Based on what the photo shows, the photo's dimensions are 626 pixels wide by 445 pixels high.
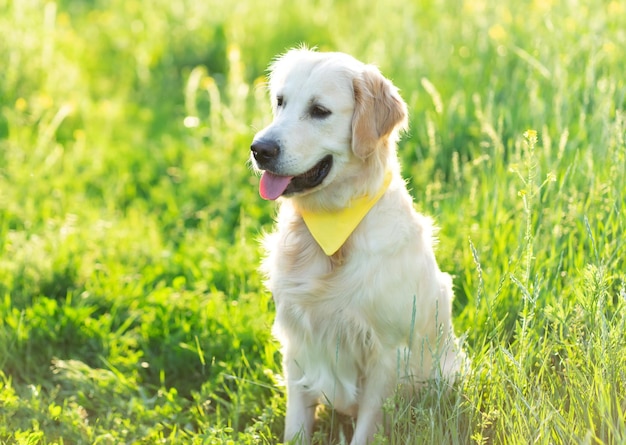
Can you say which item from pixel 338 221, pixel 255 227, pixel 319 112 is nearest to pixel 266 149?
pixel 319 112

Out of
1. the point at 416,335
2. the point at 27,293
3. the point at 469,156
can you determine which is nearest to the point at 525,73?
the point at 469,156

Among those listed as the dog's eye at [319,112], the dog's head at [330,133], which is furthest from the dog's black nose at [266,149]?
the dog's eye at [319,112]

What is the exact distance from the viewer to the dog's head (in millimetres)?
2910

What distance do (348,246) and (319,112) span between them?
48cm

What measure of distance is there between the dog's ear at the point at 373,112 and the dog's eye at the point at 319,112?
0.32 ft

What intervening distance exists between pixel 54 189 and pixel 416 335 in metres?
2.81

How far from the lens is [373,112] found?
296 centimetres

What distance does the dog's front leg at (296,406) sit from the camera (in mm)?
3119

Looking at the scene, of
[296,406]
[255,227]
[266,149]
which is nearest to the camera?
[266,149]

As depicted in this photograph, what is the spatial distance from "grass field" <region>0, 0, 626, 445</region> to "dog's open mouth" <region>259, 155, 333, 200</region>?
25.1 inches

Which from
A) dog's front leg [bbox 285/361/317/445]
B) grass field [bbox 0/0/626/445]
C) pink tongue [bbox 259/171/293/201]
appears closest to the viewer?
grass field [bbox 0/0/626/445]

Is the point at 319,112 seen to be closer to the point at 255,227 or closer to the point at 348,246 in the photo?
the point at 348,246

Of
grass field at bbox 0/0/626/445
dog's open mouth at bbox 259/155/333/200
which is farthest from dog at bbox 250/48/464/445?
grass field at bbox 0/0/626/445

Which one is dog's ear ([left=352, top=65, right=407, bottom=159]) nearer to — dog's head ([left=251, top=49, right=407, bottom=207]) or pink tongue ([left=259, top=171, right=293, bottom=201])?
dog's head ([left=251, top=49, right=407, bottom=207])
